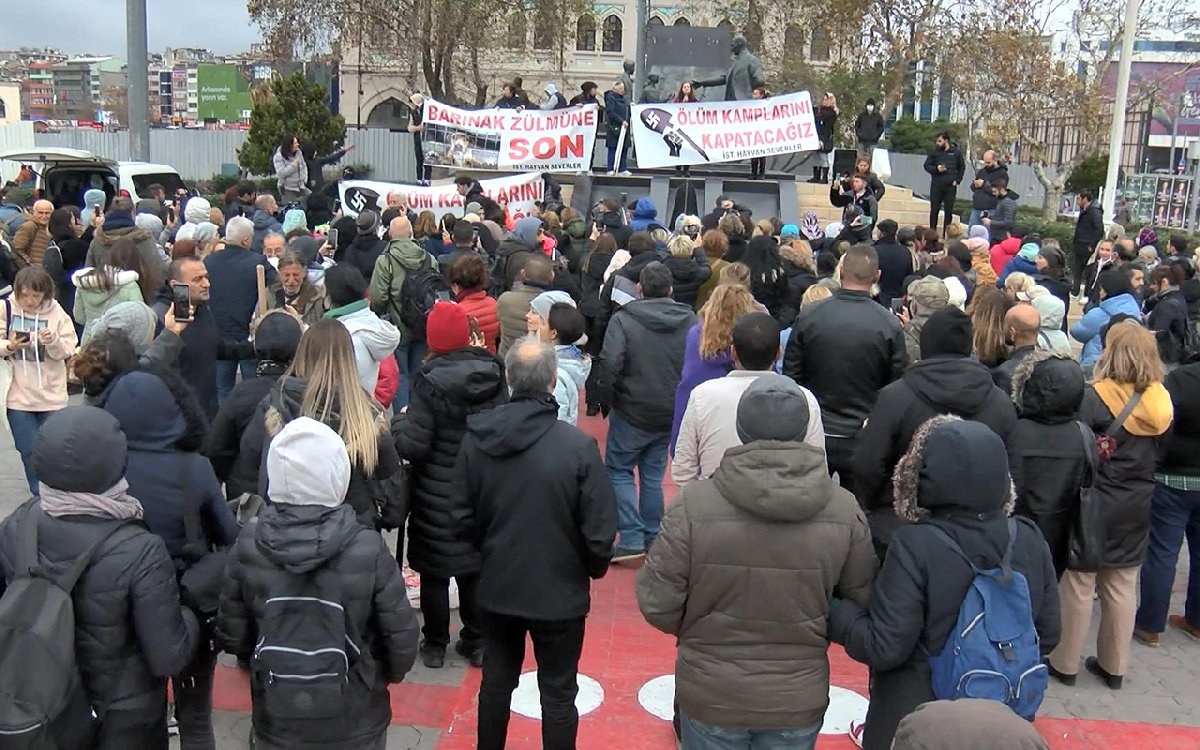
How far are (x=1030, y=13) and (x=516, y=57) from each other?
82.4 feet

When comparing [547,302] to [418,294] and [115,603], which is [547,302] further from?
[115,603]

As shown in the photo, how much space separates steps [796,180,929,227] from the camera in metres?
19.9

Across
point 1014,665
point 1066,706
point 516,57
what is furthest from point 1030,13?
point 1014,665

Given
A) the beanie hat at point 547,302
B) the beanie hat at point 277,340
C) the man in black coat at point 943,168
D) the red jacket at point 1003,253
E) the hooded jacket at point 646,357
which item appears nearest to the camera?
the beanie hat at point 277,340

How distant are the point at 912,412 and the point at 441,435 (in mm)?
1966

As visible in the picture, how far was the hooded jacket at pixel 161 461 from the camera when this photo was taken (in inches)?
157

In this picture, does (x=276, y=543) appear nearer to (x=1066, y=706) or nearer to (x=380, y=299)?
(x=1066, y=706)

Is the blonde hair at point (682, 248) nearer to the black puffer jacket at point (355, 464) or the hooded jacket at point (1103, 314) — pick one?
the hooded jacket at point (1103, 314)

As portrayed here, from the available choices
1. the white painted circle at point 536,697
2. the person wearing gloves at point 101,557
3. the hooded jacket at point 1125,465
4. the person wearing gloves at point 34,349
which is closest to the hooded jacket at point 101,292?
the person wearing gloves at point 34,349

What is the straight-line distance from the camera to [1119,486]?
5.54 meters

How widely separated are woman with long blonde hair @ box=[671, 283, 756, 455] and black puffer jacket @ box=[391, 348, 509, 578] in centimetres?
124

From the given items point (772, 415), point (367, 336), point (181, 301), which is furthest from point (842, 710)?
point (181, 301)

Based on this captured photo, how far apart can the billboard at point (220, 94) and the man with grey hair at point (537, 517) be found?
7459 centimetres

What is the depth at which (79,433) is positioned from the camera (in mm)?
3271
